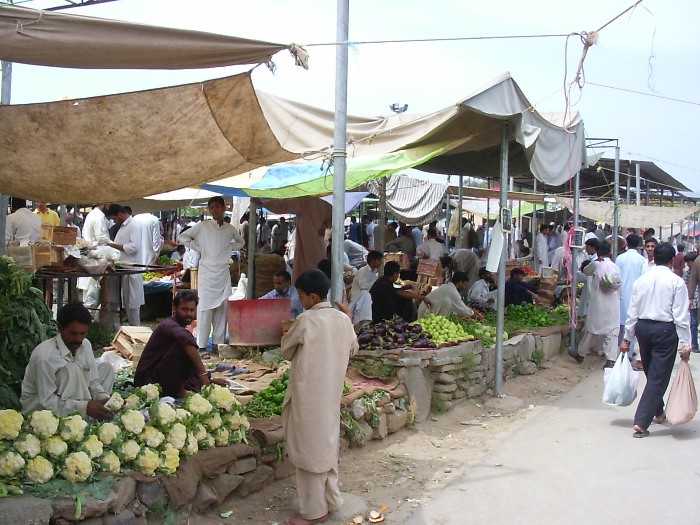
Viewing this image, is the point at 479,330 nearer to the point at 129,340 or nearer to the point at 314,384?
the point at 129,340

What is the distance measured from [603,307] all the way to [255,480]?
7.06 metres

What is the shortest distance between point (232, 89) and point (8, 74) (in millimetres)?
3667

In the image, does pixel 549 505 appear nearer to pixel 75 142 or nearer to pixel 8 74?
pixel 75 142

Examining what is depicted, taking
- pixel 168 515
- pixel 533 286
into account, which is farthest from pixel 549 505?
pixel 533 286

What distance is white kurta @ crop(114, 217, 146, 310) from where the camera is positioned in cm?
1049

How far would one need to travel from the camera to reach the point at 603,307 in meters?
10.7

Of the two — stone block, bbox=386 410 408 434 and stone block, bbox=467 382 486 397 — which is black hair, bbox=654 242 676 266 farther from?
stone block, bbox=386 410 408 434

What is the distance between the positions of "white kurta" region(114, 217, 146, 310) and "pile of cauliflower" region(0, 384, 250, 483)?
18.7 feet

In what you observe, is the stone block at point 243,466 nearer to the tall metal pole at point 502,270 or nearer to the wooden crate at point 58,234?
the tall metal pole at point 502,270

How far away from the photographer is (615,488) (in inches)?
226

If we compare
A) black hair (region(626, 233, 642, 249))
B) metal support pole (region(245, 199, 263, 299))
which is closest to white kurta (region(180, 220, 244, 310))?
metal support pole (region(245, 199, 263, 299))

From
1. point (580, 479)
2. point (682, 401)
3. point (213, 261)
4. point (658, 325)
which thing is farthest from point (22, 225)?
point (682, 401)

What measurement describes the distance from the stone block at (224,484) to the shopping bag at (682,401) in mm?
4375

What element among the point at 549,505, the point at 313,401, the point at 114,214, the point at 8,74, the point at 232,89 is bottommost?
the point at 549,505
